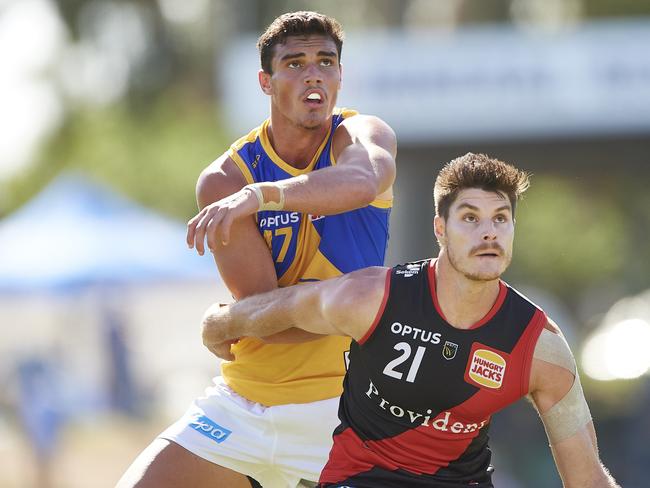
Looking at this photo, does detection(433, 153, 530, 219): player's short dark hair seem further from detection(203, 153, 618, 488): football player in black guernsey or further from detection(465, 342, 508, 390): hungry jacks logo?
detection(465, 342, 508, 390): hungry jacks logo

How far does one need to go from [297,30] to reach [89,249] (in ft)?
36.7

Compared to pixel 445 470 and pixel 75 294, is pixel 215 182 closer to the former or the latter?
pixel 445 470

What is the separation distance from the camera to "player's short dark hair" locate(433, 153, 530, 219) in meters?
5.07

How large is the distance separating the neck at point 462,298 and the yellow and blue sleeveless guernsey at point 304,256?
0.68 metres

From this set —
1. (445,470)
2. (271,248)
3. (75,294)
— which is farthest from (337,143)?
(75,294)

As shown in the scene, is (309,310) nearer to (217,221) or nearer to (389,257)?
(217,221)

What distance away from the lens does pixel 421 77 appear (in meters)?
18.9

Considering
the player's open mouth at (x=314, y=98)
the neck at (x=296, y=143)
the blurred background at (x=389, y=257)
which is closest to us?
the player's open mouth at (x=314, y=98)

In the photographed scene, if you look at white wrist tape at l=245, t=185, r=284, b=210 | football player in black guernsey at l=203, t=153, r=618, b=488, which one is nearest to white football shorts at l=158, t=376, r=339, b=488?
football player in black guernsey at l=203, t=153, r=618, b=488

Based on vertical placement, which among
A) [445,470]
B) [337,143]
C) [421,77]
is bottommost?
[445,470]

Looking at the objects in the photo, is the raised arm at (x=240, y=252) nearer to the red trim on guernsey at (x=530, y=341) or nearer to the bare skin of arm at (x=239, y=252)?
the bare skin of arm at (x=239, y=252)

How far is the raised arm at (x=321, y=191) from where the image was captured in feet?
15.9

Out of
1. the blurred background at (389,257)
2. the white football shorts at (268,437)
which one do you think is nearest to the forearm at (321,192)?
the white football shorts at (268,437)

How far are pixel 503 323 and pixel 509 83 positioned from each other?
1419 cm
